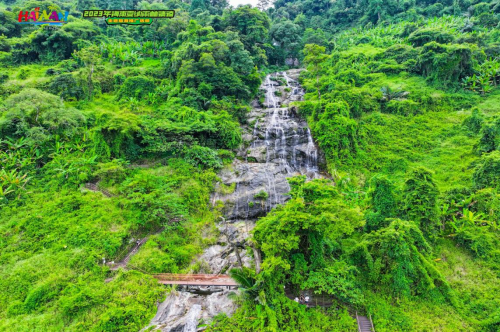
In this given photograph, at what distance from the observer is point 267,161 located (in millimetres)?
19250

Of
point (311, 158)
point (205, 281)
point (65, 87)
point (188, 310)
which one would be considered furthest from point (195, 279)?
point (65, 87)

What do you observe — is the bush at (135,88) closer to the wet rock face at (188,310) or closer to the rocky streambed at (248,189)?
the rocky streambed at (248,189)

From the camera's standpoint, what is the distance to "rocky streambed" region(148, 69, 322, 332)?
9.44 m

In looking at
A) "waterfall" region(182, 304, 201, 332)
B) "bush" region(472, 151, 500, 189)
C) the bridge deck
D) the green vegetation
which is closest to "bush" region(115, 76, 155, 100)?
the green vegetation

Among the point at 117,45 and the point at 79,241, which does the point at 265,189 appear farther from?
the point at 117,45

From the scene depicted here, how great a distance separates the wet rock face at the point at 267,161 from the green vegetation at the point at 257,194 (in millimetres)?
663

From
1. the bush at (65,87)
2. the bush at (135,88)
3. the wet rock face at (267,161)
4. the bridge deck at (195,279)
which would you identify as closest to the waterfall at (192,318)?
the bridge deck at (195,279)

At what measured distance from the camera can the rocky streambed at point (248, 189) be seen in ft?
31.0

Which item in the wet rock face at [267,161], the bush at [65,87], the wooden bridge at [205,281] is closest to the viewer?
the wooden bridge at [205,281]

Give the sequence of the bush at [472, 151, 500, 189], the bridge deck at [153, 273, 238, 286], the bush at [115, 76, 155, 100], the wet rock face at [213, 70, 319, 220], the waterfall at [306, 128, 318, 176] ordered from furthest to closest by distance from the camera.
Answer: the bush at [115, 76, 155, 100]
the waterfall at [306, 128, 318, 176]
the wet rock face at [213, 70, 319, 220]
the bush at [472, 151, 500, 189]
the bridge deck at [153, 273, 238, 286]

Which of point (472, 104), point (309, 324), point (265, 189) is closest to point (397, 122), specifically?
point (472, 104)

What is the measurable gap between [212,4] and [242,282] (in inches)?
2061

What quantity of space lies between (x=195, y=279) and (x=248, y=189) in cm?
687

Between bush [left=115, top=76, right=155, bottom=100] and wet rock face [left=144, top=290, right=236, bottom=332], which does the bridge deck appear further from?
bush [left=115, top=76, right=155, bottom=100]
